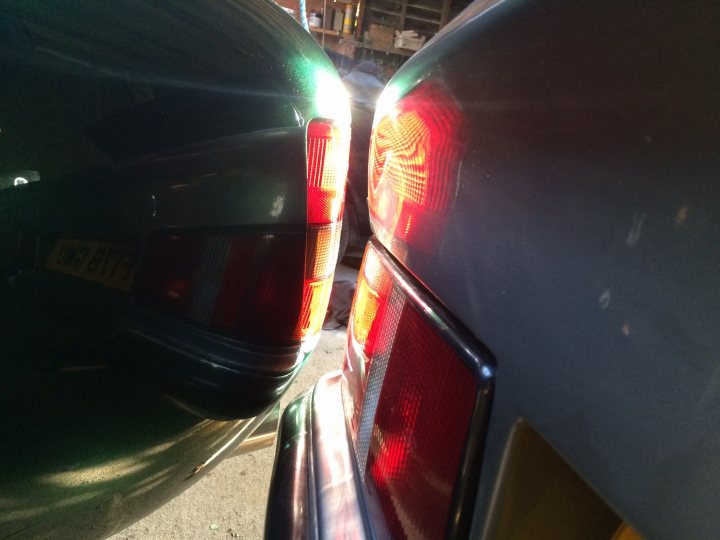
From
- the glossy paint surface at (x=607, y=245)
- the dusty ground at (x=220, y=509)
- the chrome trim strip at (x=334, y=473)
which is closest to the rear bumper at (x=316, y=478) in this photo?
the chrome trim strip at (x=334, y=473)

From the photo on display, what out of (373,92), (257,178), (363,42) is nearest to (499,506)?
(257,178)

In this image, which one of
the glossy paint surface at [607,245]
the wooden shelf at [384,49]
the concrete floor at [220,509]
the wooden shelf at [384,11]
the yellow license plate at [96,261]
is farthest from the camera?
the wooden shelf at [384,11]

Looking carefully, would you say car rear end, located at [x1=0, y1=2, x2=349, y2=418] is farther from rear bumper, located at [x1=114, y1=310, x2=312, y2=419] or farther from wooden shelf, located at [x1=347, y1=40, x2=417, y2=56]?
wooden shelf, located at [x1=347, y1=40, x2=417, y2=56]

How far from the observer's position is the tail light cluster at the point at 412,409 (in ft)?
1.62

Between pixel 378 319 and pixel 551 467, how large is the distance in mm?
324

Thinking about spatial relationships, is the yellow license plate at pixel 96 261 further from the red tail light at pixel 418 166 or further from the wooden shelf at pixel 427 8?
the wooden shelf at pixel 427 8

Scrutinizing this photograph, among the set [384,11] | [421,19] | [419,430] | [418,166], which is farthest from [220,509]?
[421,19]

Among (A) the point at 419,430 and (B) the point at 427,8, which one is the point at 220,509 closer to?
(A) the point at 419,430

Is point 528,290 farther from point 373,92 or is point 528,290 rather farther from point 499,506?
point 373,92

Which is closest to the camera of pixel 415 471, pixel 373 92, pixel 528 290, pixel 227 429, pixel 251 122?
pixel 528 290

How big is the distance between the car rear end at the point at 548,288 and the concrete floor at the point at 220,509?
88 cm

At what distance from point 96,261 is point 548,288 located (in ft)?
1.86

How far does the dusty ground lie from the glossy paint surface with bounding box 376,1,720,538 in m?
1.24

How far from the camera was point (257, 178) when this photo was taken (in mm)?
696
